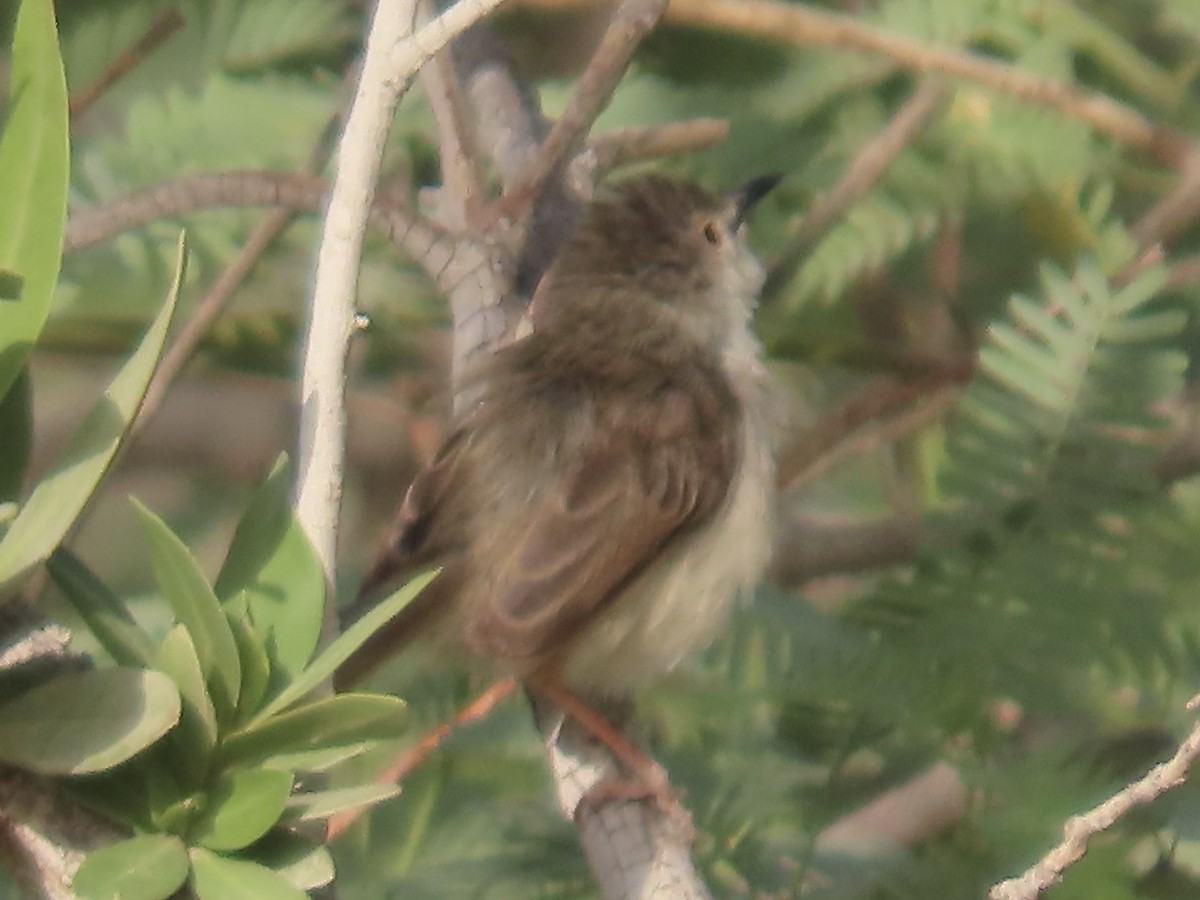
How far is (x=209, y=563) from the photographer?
4496 millimetres

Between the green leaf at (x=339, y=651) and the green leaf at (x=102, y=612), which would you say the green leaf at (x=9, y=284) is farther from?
the green leaf at (x=339, y=651)

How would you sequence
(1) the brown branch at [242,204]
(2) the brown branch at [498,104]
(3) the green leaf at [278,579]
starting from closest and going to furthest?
(3) the green leaf at [278,579] < (1) the brown branch at [242,204] < (2) the brown branch at [498,104]

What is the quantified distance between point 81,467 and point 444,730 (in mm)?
1740

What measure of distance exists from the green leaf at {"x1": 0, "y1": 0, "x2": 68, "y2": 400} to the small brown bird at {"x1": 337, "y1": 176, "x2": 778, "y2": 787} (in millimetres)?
1395

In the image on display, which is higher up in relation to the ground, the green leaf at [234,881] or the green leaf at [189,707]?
the green leaf at [189,707]

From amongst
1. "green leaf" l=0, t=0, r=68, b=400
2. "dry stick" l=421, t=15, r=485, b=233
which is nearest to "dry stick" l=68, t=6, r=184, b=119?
"dry stick" l=421, t=15, r=485, b=233

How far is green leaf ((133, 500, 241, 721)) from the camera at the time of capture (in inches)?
64.2

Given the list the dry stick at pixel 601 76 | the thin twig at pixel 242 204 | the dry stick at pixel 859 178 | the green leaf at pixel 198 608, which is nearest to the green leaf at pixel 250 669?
the green leaf at pixel 198 608

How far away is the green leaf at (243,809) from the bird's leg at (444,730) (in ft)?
4.76

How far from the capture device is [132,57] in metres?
4.03

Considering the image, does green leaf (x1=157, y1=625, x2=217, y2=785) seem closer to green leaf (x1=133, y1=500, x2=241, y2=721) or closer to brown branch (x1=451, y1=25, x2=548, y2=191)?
green leaf (x1=133, y1=500, x2=241, y2=721)

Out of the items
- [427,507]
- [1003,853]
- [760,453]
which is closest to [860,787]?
[1003,853]

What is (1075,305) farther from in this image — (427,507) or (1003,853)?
(427,507)

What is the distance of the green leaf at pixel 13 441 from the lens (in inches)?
64.9
